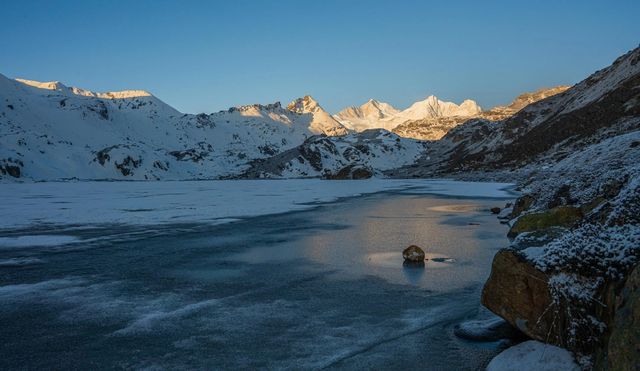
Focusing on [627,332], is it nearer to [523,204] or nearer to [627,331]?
[627,331]

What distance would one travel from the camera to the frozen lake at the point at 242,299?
854 cm

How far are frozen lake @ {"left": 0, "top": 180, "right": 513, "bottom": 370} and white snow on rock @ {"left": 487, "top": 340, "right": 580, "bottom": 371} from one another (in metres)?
0.49

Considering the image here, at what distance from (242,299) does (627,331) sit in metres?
9.09

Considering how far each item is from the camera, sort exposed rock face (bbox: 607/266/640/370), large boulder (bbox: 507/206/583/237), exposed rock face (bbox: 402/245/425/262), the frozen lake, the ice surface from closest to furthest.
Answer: exposed rock face (bbox: 607/266/640/370)
the frozen lake
large boulder (bbox: 507/206/583/237)
exposed rock face (bbox: 402/245/425/262)
the ice surface

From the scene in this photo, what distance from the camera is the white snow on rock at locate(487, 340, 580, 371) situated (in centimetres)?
698

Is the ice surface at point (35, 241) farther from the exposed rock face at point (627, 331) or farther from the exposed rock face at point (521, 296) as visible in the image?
the exposed rock face at point (627, 331)

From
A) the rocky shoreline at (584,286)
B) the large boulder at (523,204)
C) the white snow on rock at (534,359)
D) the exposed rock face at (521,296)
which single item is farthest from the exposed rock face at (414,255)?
the large boulder at (523,204)

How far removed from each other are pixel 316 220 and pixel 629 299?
26.4 metres

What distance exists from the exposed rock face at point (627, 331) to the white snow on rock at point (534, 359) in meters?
1.40

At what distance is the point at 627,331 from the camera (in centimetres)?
537

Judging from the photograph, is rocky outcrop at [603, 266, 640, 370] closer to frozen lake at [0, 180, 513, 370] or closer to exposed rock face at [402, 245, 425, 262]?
frozen lake at [0, 180, 513, 370]

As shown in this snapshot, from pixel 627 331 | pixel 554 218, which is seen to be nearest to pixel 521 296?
pixel 627 331

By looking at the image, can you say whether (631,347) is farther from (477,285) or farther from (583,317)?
(477,285)

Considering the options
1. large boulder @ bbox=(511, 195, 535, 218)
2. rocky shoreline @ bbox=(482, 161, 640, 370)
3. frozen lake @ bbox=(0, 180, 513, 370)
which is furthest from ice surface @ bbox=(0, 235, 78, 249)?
large boulder @ bbox=(511, 195, 535, 218)
